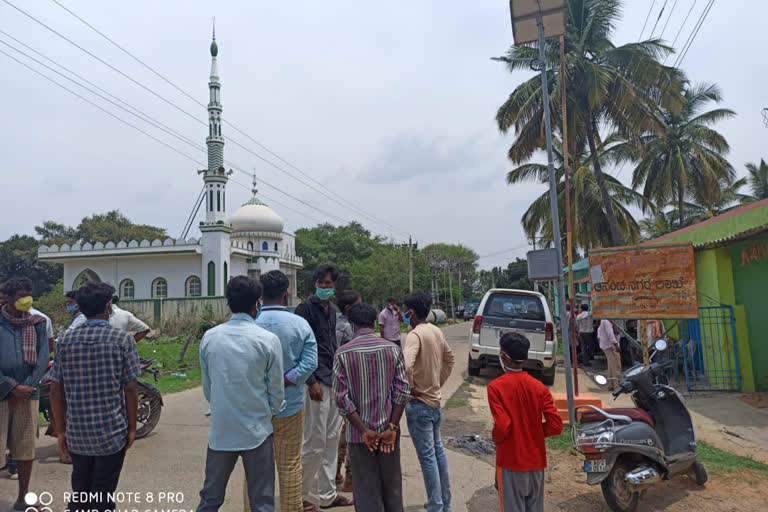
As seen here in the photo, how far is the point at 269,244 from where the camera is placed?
39.9 meters

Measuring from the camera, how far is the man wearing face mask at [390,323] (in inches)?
306

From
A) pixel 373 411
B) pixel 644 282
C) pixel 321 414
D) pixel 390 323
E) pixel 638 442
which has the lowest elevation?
pixel 638 442

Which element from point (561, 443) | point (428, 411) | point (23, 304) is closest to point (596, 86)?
point (561, 443)

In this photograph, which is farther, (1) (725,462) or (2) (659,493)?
(1) (725,462)

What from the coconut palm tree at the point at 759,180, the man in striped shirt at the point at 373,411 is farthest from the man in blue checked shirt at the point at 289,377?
the coconut palm tree at the point at 759,180

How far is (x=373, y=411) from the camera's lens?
330cm

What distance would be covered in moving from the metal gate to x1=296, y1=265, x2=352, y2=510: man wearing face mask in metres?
7.85

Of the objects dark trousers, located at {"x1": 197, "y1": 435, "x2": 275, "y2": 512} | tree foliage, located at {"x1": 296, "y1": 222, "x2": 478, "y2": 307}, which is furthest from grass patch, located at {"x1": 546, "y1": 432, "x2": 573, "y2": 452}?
tree foliage, located at {"x1": 296, "y1": 222, "x2": 478, "y2": 307}

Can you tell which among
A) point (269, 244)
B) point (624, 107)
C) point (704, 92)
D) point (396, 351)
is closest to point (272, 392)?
point (396, 351)

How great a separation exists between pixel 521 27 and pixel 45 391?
6950mm

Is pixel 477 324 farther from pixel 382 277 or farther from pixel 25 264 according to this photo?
pixel 25 264

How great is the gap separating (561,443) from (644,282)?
4046mm

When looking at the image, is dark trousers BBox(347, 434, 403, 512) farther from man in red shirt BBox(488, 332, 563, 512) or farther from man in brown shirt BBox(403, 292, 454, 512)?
man in red shirt BBox(488, 332, 563, 512)

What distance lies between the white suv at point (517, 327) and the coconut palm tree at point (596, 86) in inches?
330
